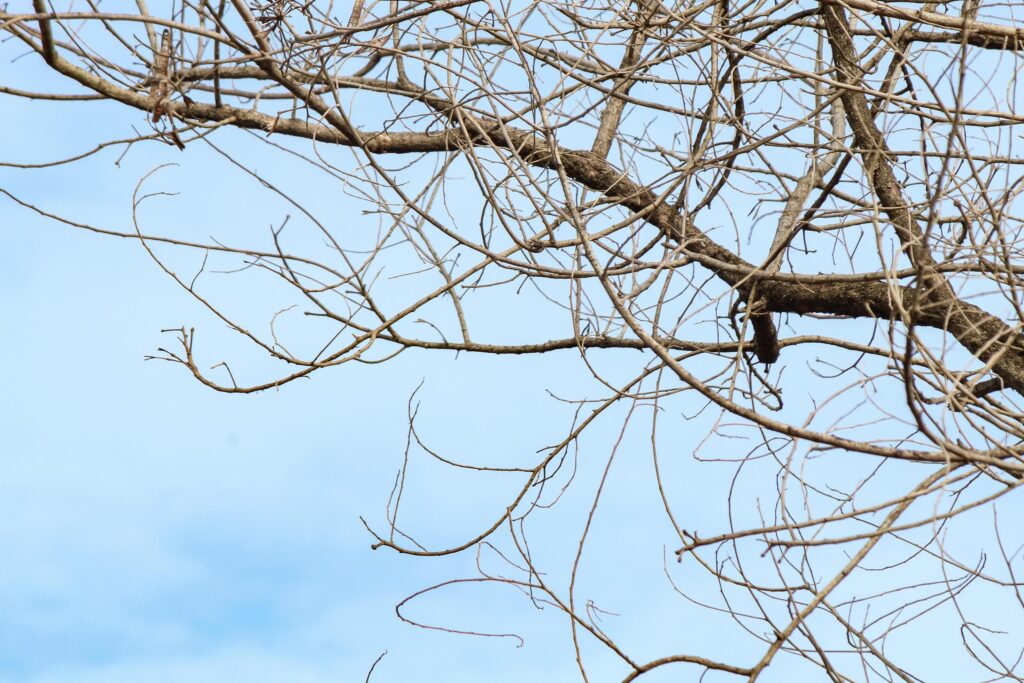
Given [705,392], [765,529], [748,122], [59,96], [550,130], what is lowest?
[765,529]

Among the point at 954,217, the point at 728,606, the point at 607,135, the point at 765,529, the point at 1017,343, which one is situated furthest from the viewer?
the point at 607,135

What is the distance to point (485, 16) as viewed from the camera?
2971 millimetres

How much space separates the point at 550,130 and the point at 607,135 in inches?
50.4

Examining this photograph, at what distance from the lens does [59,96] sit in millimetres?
3285

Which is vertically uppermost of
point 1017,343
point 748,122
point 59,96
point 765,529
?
point 59,96

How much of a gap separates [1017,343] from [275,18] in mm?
2454

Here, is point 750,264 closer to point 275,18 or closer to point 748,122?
point 748,122

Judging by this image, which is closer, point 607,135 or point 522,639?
point 522,639

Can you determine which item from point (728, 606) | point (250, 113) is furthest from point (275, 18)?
point (728, 606)

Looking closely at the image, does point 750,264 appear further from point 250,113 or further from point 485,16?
point 250,113

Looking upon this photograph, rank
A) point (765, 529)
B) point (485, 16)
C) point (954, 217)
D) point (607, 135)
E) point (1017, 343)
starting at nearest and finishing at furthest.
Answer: point (765, 529) < point (485, 16) < point (1017, 343) < point (954, 217) < point (607, 135)

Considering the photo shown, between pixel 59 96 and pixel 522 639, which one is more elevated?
pixel 59 96

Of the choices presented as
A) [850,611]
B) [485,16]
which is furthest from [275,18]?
[850,611]

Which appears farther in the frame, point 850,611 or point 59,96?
point 59,96
